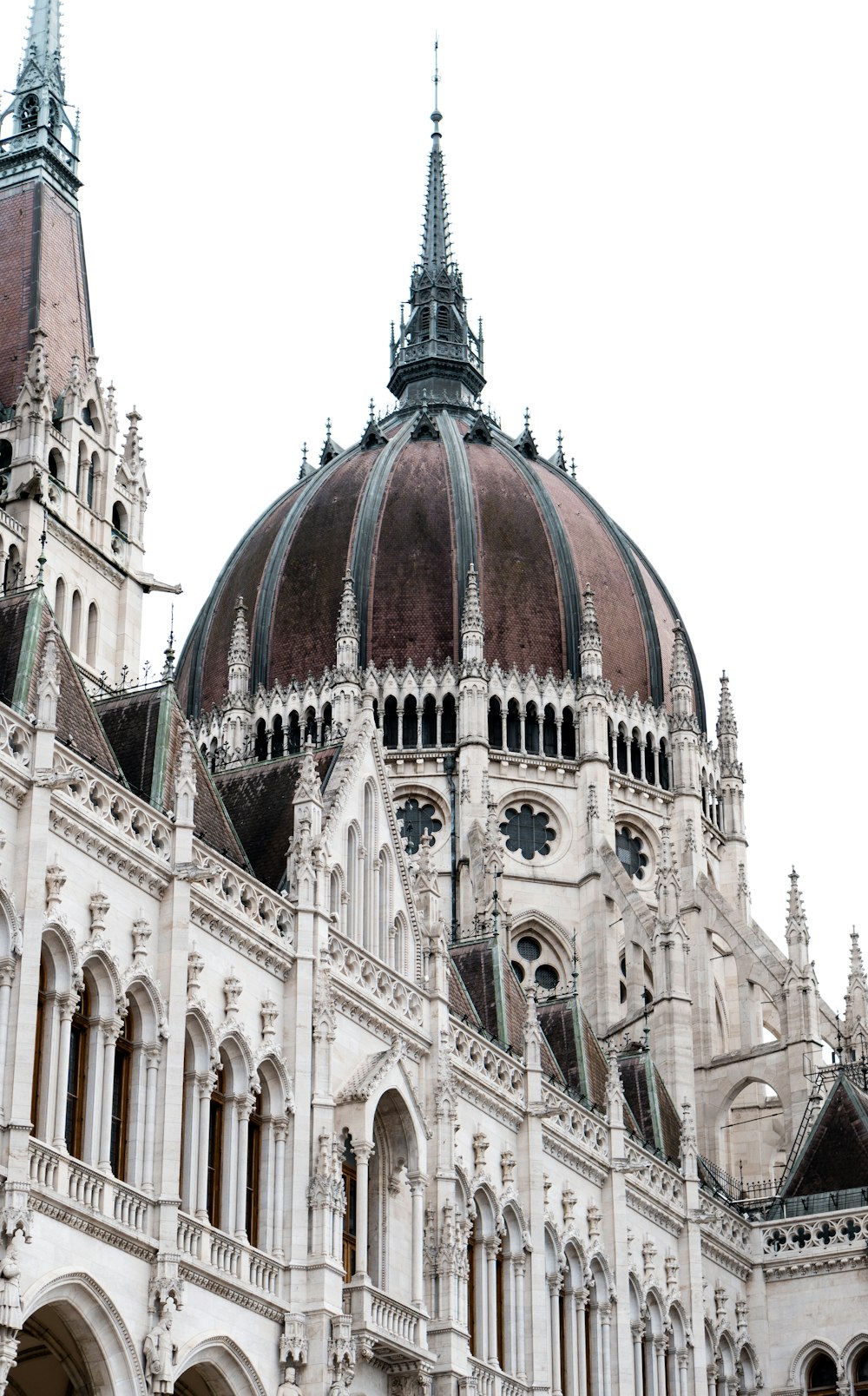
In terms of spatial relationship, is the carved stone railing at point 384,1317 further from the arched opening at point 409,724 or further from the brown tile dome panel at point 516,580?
the brown tile dome panel at point 516,580

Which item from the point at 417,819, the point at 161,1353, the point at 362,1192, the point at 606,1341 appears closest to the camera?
the point at 161,1353

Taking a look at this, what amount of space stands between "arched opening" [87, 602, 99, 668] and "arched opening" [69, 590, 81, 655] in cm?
42

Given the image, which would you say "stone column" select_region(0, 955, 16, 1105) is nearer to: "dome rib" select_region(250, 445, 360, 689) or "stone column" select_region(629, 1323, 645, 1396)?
"stone column" select_region(629, 1323, 645, 1396)

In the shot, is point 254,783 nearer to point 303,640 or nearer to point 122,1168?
point 122,1168

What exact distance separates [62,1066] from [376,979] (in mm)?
10239

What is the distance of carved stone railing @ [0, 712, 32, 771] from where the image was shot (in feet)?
111

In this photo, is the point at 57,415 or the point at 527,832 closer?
the point at 57,415

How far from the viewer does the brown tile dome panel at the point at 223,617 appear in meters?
76.6

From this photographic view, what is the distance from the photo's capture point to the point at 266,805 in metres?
43.6

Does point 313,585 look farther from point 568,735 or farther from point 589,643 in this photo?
point 568,735

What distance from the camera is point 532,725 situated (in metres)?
73.2

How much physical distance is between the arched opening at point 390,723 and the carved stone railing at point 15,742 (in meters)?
38.6

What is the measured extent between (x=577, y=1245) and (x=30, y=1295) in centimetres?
1907

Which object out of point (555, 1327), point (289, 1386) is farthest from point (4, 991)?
point (555, 1327)
